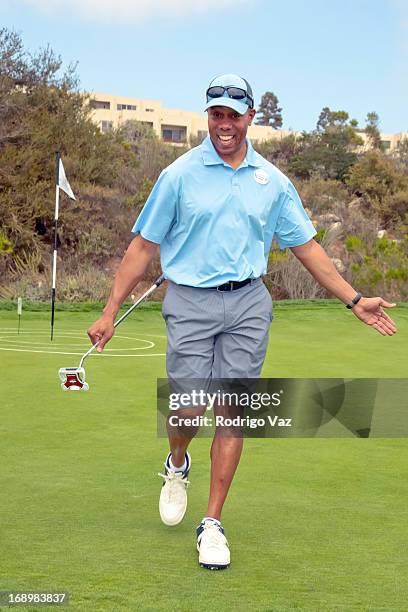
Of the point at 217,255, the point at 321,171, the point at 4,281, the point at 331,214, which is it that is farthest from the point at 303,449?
the point at 321,171

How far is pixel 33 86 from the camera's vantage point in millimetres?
33875

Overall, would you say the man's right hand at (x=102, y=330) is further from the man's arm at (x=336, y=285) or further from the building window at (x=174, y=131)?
the building window at (x=174, y=131)

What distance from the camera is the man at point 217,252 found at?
485 centimetres

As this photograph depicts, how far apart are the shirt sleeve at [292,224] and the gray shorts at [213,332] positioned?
0.42 m

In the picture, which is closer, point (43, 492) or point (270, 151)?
point (43, 492)

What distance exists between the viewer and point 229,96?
15.9 feet

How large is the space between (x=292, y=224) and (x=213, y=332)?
708 mm

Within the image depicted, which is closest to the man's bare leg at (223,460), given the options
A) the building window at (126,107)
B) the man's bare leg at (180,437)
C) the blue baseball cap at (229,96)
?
the man's bare leg at (180,437)

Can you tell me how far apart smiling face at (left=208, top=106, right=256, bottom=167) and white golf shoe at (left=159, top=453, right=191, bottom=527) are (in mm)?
1518

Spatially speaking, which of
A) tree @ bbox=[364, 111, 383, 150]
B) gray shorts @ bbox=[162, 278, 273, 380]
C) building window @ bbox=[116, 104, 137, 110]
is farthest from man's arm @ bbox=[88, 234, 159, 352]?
building window @ bbox=[116, 104, 137, 110]

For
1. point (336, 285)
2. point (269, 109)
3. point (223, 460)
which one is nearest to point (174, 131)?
point (269, 109)

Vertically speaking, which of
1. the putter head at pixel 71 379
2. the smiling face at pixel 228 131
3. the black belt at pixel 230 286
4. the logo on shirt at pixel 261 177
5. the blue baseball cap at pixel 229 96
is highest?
the blue baseball cap at pixel 229 96

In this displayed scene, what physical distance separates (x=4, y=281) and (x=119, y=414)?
65.0 ft

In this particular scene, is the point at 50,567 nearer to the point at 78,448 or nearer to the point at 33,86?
the point at 78,448
